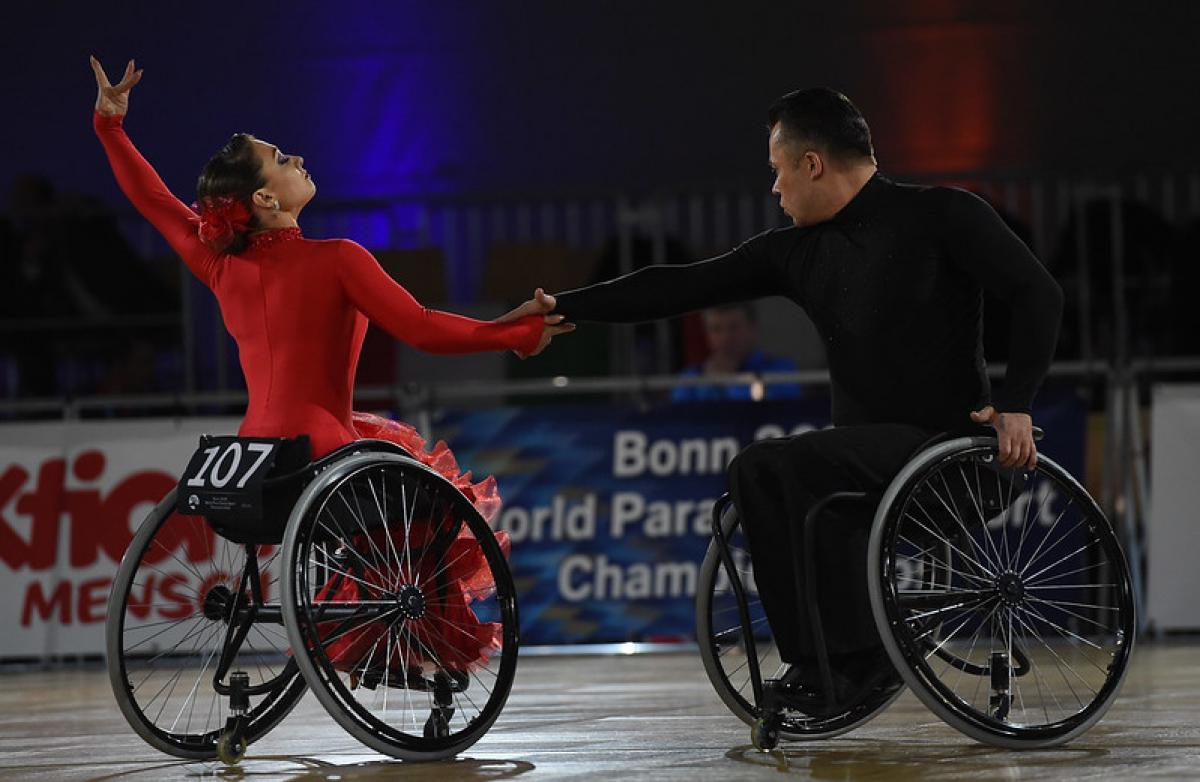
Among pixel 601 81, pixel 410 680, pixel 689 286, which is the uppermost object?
pixel 601 81

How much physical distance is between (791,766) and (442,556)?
0.85 metres

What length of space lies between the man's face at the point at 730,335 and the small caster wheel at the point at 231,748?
409 centimetres

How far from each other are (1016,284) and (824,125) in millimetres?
515

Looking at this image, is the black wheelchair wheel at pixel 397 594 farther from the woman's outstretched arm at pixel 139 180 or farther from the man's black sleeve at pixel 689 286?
the woman's outstretched arm at pixel 139 180

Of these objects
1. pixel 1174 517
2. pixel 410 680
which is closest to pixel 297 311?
pixel 410 680

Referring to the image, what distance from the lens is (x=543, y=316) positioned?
3770 mm

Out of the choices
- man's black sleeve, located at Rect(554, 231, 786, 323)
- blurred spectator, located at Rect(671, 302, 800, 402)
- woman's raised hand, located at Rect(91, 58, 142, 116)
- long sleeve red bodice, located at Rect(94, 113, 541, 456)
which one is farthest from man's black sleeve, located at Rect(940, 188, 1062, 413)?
blurred spectator, located at Rect(671, 302, 800, 402)

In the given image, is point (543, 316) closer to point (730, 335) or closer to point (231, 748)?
point (231, 748)

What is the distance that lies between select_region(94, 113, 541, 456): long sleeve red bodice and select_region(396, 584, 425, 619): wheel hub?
32cm

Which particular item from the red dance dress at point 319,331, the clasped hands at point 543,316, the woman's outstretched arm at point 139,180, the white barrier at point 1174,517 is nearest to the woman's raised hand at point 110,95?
the woman's outstretched arm at point 139,180

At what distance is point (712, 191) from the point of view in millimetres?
7910

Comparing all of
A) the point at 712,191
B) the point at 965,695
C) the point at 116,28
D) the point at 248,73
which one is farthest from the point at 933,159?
the point at 965,695

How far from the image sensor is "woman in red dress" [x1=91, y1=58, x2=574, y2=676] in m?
3.54

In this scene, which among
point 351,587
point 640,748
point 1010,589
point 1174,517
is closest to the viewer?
point 1010,589
